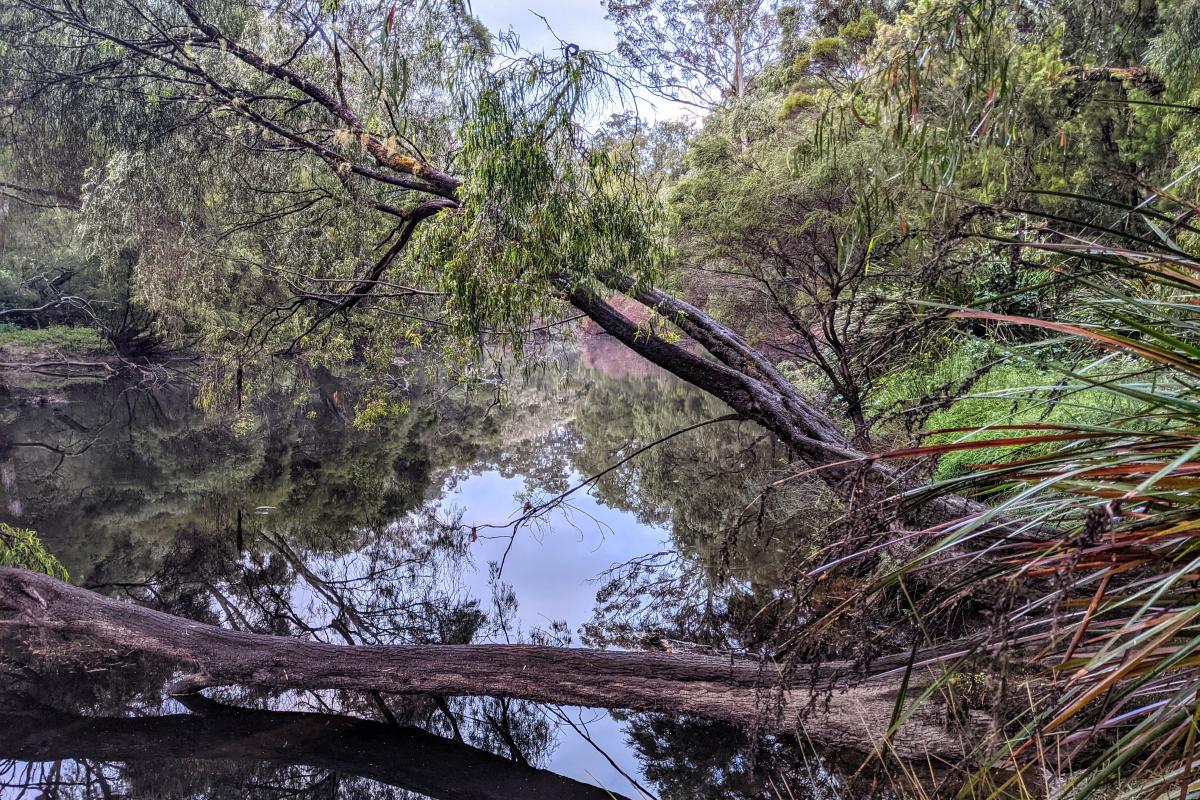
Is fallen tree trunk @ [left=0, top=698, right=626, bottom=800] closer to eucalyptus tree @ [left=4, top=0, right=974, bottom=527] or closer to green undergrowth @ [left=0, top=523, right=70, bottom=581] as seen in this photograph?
green undergrowth @ [left=0, top=523, right=70, bottom=581]

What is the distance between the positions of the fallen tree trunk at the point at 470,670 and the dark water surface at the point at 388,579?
6.3 inches

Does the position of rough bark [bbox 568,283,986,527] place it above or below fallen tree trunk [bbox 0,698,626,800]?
above

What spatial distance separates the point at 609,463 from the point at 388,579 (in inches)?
141

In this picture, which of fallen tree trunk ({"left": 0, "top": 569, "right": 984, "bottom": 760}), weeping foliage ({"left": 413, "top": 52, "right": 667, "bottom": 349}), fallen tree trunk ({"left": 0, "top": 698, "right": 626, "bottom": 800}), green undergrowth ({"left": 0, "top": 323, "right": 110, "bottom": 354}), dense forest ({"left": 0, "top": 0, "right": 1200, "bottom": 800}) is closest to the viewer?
dense forest ({"left": 0, "top": 0, "right": 1200, "bottom": 800})

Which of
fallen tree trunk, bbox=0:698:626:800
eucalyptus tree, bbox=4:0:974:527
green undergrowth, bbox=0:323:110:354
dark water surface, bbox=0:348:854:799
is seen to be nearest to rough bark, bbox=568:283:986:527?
eucalyptus tree, bbox=4:0:974:527

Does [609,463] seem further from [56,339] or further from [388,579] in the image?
[56,339]

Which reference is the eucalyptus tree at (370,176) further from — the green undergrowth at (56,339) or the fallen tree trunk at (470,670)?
the green undergrowth at (56,339)

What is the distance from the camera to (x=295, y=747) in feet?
10.0

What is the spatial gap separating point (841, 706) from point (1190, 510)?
212 cm

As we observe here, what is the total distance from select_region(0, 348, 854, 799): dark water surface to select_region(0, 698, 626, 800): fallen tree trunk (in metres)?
0.01

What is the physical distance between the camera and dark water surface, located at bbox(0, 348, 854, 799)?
2914 millimetres

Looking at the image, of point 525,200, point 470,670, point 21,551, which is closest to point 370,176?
point 525,200

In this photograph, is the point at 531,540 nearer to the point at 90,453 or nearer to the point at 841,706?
the point at 841,706

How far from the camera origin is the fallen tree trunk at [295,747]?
2.86 metres
